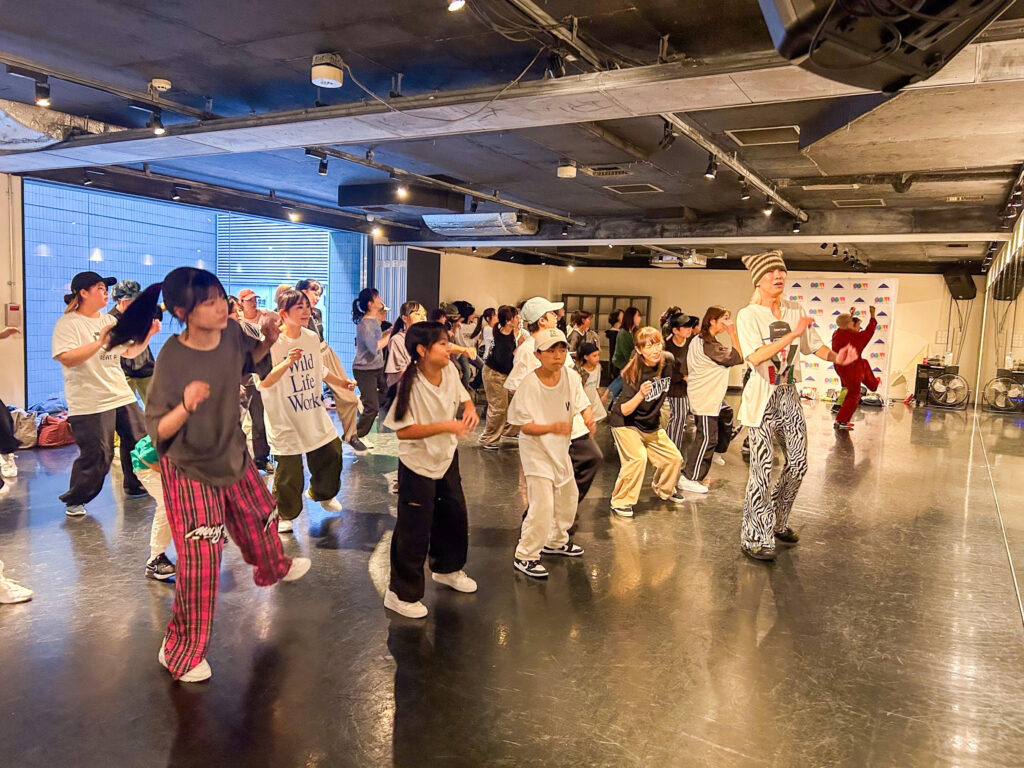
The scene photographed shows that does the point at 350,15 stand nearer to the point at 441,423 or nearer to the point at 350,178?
the point at 441,423

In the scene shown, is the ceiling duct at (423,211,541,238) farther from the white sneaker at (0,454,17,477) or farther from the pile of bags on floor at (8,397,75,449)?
the white sneaker at (0,454,17,477)

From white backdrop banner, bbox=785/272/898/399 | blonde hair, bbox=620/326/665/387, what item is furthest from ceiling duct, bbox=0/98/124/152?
white backdrop banner, bbox=785/272/898/399

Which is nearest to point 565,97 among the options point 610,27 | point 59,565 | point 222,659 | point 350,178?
point 610,27

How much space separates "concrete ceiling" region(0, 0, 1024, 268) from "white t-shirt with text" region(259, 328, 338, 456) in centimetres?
175

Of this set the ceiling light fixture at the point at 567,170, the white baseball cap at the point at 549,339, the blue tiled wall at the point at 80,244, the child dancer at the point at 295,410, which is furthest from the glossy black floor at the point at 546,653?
the ceiling light fixture at the point at 567,170

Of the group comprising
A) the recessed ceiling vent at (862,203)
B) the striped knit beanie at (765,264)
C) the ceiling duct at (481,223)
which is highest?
the recessed ceiling vent at (862,203)

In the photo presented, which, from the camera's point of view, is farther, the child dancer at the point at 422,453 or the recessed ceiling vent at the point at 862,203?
the recessed ceiling vent at the point at 862,203

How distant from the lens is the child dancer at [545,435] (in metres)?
3.93

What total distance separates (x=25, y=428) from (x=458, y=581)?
574 cm

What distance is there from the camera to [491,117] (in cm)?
473

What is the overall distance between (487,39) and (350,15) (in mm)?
811

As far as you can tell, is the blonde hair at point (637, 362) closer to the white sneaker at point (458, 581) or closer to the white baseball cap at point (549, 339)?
the white baseball cap at point (549, 339)

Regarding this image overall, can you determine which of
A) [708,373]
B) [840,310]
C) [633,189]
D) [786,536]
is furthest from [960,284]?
[786,536]

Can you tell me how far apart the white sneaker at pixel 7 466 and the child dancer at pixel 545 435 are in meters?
4.56
